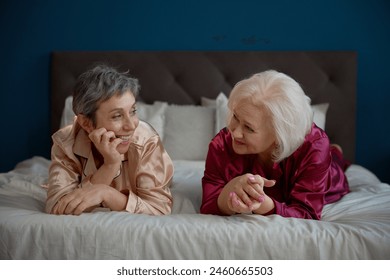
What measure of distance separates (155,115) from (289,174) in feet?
5.20

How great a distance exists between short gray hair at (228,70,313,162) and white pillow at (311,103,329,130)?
1.57 metres

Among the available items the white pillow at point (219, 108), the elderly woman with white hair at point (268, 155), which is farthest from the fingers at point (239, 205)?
the white pillow at point (219, 108)

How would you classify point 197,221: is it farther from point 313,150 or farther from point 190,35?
point 190,35

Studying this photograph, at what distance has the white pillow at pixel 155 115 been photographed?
342cm

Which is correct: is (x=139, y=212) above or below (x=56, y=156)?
below

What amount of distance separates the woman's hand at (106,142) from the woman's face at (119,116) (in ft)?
0.07

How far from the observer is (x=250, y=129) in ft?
6.08

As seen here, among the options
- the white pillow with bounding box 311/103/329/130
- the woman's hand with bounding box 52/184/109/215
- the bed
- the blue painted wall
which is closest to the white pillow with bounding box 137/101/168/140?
the bed

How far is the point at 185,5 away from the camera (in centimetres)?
398

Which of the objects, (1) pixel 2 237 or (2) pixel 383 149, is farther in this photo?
(2) pixel 383 149

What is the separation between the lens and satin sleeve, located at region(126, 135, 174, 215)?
1.95 meters
